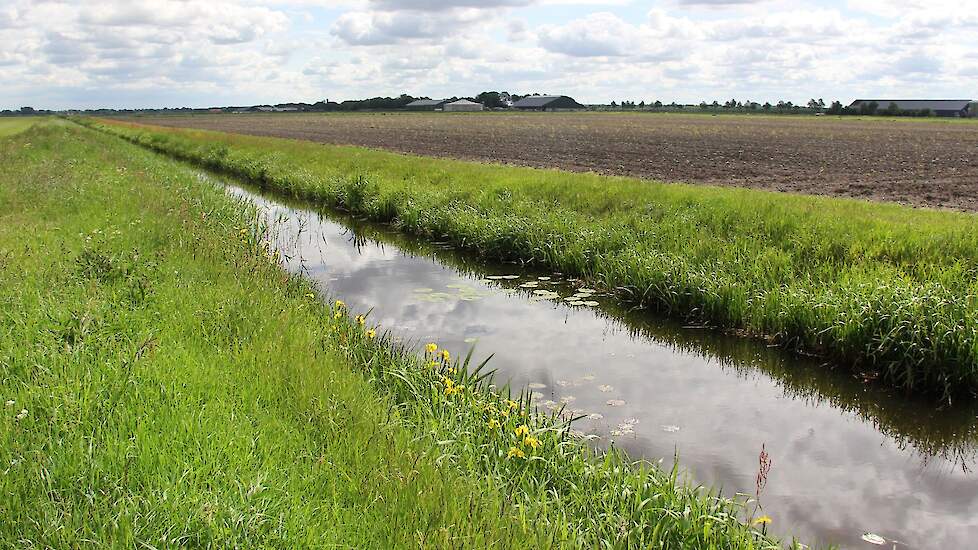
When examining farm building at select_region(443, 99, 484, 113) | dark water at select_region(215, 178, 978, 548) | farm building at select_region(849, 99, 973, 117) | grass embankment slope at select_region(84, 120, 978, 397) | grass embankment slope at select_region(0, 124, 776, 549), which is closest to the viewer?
grass embankment slope at select_region(0, 124, 776, 549)

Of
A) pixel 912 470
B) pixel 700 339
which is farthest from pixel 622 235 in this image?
pixel 912 470

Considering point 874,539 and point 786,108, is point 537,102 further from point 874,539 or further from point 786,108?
point 874,539

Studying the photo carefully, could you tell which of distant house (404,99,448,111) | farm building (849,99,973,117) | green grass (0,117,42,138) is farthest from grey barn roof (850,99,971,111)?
green grass (0,117,42,138)

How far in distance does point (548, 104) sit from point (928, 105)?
85.9 metres

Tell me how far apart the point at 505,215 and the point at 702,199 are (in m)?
4.21

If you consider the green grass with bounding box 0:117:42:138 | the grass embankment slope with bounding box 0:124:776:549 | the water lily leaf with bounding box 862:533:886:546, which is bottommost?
the water lily leaf with bounding box 862:533:886:546

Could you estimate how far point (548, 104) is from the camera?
186625mm

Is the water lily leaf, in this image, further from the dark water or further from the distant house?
the distant house

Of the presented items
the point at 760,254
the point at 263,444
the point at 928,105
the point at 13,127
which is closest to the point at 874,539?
the point at 263,444

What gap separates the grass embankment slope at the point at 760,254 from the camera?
8391mm

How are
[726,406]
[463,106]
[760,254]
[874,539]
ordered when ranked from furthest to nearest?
[463,106] → [760,254] → [726,406] → [874,539]

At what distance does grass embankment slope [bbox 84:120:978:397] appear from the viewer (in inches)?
330

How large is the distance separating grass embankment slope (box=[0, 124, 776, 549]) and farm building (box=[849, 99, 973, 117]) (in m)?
140

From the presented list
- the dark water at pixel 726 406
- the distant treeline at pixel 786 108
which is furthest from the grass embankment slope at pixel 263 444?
the distant treeline at pixel 786 108
